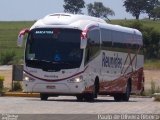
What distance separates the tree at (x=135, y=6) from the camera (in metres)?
153

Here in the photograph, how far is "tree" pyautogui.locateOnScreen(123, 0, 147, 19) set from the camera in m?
153

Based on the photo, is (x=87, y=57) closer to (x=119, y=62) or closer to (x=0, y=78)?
(x=119, y=62)

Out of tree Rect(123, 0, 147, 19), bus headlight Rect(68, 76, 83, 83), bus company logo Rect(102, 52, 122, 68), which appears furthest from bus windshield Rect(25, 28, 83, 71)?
tree Rect(123, 0, 147, 19)

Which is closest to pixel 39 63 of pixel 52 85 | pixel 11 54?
pixel 52 85

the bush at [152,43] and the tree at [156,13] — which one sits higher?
the bush at [152,43]

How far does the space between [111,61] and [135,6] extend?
123 metres

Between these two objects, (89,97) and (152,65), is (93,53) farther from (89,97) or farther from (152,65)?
(152,65)

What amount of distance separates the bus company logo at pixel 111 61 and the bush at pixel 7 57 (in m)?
46.3

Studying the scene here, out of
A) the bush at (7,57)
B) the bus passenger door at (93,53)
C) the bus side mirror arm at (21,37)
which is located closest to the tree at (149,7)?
the bush at (7,57)

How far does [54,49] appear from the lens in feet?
94.1

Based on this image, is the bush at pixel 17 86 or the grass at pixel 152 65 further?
the grass at pixel 152 65

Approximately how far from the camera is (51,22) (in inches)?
1158

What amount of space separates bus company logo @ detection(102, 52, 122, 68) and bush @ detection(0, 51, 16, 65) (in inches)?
1823

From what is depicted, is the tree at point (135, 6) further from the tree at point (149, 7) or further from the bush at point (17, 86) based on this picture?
the bush at point (17, 86)
